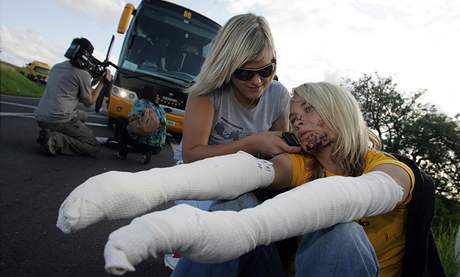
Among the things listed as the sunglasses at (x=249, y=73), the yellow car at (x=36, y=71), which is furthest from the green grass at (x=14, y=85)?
the sunglasses at (x=249, y=73)

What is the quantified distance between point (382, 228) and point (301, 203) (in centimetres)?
49

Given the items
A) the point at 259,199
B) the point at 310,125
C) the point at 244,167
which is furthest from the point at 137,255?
the point at 310,125

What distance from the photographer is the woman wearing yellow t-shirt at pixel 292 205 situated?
3.29ft

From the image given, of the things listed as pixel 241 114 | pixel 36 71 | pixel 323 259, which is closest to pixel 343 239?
pixel 323 259

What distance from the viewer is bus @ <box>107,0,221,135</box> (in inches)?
283

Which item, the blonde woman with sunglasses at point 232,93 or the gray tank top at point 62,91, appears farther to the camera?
the gray tank top at point 62,91

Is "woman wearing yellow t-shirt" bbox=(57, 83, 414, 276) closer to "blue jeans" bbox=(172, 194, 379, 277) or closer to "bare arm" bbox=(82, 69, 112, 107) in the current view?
"blue jeans" bbox=(172, 194, 379, 277)

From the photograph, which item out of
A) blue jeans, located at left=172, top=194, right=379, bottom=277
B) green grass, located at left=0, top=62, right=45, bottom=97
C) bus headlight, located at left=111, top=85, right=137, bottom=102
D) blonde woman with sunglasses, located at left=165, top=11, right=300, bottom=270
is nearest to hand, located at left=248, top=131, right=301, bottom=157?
blonde woman with sunglasses, located at left=165, top=11, right=300, bottom=270

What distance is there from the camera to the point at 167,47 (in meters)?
7.81

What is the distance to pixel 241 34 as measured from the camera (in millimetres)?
2008

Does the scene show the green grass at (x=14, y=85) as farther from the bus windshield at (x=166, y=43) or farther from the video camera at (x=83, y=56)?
the video camera at (x=83, y=56)

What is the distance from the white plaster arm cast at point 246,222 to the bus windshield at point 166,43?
6.48 meters

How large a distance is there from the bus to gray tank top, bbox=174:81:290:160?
4.89m

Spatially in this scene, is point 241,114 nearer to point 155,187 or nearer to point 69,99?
point 155,187
